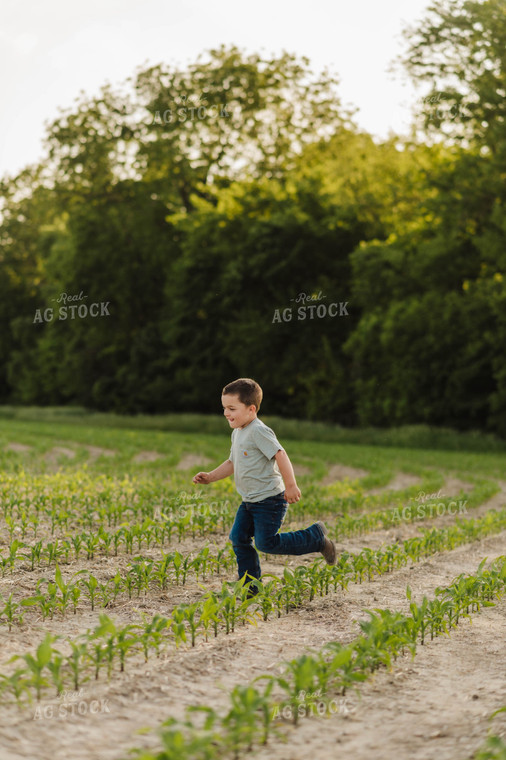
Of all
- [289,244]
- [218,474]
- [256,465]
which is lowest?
[218,474]

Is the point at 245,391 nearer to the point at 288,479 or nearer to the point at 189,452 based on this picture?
the point at 288,479

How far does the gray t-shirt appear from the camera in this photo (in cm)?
650

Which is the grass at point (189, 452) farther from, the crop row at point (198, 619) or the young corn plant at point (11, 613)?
the young corn plant at point (11, 613)

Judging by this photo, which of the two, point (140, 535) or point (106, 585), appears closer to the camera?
point (106, 585)

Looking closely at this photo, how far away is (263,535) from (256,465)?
1.85 feet

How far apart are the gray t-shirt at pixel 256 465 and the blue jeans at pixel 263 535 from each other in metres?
0.08

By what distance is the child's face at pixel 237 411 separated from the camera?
6.45 metres

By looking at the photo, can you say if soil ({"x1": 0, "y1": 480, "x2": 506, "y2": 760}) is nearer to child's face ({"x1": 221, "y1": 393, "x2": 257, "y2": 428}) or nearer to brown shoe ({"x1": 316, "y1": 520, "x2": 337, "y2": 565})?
brown shoe ({"x1": 316, "y1": 520, "x2": 337, "y2": 565})

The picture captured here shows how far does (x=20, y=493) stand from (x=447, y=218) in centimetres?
2317

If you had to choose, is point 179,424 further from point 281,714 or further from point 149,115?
point 281,714

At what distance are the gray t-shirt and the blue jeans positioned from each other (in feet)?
0.25

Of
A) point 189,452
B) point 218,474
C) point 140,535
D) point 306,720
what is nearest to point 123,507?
point 140,535

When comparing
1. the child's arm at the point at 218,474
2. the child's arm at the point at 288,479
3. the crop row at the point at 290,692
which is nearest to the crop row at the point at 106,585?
the child's arm at the point at 218,474

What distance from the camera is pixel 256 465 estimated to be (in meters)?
6.54
